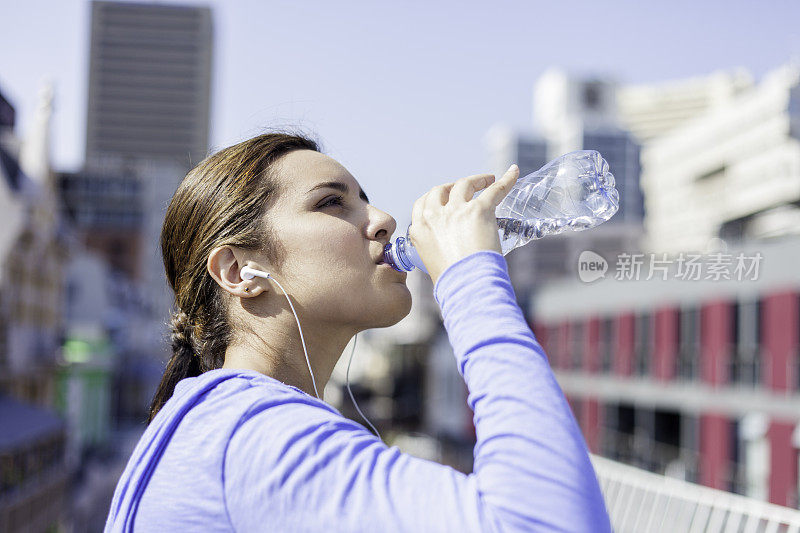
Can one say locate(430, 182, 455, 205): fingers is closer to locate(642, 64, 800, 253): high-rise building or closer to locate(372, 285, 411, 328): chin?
locate(372, 285, 411, 328): chin

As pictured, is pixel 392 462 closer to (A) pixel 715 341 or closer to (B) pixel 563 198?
(B) pixel 563 198

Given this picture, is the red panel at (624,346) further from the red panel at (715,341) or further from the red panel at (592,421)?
the red panel at (715,341)

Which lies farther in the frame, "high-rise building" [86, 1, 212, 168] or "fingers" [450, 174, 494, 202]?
"high-rise building" [86, 1, 212, 168]

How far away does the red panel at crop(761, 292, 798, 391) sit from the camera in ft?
53.1

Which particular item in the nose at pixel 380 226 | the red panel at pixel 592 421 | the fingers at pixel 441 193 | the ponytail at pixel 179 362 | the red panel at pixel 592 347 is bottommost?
the red panel at pixel 592 421

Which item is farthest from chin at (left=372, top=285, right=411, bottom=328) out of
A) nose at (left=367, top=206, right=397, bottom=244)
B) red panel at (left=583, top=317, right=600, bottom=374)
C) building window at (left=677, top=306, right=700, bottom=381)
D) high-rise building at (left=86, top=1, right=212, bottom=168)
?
high-rise building at (left=86, top=1, right=212, bottom=168)

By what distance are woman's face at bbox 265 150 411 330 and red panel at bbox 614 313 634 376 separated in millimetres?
22011

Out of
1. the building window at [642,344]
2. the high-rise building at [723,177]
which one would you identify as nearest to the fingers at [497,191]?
the high-rise building at [723,177]

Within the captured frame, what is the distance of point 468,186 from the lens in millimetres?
1367

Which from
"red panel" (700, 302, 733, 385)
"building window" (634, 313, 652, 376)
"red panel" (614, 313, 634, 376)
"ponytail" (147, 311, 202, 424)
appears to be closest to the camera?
"ponytail" (147, 311, 202, 424)

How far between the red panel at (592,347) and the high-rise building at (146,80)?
115 meters

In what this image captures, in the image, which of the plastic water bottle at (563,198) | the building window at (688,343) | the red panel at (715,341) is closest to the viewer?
the plastic water bottle at (563,198)

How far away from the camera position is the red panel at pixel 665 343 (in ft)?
66.9

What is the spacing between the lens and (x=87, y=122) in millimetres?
134500
